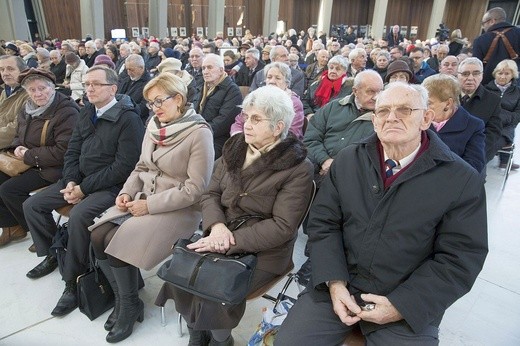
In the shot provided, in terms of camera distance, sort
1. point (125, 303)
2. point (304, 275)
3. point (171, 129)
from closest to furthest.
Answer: point (125, 303)
point (171, 129)
point (304, 275)

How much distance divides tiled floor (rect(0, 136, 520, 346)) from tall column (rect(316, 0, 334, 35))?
18606 millimetres

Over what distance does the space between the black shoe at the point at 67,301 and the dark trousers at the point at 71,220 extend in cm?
7

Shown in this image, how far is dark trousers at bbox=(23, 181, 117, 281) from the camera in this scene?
86.7 inches

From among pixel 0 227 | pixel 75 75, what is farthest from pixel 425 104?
pixel 75 75

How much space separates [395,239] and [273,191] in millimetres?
628

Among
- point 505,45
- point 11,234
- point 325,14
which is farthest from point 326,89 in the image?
point 325,14

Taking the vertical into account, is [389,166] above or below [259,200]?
above

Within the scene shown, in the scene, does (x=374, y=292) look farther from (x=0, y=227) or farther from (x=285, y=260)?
(x=0, y=227)

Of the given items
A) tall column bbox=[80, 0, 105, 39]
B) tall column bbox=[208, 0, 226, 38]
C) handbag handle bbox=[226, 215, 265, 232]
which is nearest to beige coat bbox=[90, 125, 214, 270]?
handbag handle bbox=[226, 215, 265, 232]

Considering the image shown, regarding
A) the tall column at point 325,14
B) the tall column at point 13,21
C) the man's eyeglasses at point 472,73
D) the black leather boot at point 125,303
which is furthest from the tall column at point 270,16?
the black leather boot at point 125,303

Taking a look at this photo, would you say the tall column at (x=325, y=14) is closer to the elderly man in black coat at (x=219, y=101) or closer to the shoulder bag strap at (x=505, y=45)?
the shoulder bag strap at (x=505, y=45)

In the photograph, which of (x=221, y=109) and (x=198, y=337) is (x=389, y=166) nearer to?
(x=198, y=337)

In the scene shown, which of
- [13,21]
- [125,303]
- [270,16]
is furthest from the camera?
[270,16]

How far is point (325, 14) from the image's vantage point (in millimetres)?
19125
